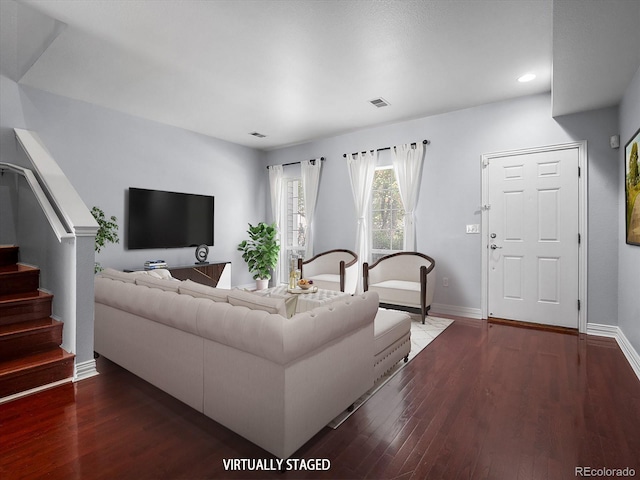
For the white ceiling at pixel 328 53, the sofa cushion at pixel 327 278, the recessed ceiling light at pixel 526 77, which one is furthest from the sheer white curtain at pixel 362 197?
the recessed ceiling light at pixel 526 77

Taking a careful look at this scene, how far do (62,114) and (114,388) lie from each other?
11.8ft

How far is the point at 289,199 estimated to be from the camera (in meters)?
6.70

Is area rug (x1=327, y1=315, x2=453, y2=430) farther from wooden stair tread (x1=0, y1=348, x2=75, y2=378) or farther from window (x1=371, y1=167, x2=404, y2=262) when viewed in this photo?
wooden stair tread (x1=0, y1=348, x2=75, y2=378)

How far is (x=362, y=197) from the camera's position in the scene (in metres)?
5.45

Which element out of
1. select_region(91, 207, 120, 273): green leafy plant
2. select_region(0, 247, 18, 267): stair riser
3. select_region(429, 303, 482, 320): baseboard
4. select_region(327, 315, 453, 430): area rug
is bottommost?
select_region(327, 315, 453, 430): area rug

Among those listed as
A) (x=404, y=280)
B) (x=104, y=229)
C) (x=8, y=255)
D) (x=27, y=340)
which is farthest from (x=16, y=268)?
(x=404, y=280)

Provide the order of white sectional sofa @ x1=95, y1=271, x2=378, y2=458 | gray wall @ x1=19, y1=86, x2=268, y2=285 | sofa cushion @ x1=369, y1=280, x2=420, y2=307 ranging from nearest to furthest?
white sectional sofa @ x1=95, y1=271, x2=378, y2=458
gray wall @ x1=19, y1=86, x2=268, y2=285
sofa cushion @ x1=369, y1=280, x2=420, y2=307

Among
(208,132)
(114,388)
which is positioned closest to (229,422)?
(114,388)

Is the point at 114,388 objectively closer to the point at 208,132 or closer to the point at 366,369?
the point at 366,369

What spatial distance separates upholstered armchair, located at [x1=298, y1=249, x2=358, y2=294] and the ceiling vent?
2.23 m

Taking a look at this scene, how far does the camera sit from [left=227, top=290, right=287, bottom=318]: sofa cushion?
1.82m

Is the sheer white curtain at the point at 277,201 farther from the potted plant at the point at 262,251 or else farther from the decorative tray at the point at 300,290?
the decorative tray at the point at 300,290

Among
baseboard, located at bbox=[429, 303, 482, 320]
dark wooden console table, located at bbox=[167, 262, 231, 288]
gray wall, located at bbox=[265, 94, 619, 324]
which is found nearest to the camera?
gray wall, located at bbox=[265, 94, 619, 324]

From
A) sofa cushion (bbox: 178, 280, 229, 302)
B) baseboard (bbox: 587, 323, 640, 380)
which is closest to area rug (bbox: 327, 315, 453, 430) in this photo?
sofa cushion (bbox: 178, 280, 229, 302)
